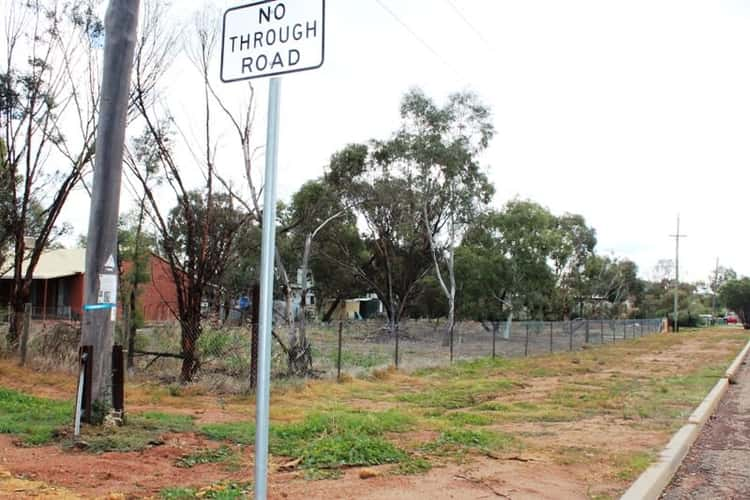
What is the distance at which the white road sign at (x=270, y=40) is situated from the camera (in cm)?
325

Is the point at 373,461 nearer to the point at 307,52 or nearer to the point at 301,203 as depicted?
the point at 307,52

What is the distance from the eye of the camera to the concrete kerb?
19.5 ft

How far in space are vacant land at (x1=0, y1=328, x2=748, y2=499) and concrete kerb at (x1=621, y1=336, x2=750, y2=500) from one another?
15 cm

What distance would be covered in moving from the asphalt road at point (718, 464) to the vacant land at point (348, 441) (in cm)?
41

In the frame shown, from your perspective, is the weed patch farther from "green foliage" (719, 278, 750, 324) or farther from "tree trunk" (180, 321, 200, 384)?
"green foliage" (719, 278, 750, 324)

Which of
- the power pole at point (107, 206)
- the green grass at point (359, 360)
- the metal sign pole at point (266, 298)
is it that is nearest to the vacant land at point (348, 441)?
the power pole at point (107, 206)

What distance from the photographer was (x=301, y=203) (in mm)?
39562

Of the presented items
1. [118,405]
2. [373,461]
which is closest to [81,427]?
[118,405]

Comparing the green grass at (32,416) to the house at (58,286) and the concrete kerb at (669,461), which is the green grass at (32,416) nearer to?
the concrete kerb at (669,461)

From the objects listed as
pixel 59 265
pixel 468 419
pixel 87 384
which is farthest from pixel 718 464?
pixel 59 265

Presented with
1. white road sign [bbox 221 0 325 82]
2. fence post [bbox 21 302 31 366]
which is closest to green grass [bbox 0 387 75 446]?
fence post [bbox 21 302 31 366]

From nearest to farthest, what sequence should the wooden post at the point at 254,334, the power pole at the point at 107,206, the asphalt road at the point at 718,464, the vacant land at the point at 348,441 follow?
1. the vacant land at the point at 348,441
2. the asphalt road at the point at 718,464
3. the power pole at the point at 107,206
4. the wooden post at the point at 254,334

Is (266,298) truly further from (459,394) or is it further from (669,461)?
(459,394)

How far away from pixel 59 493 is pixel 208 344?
27.5 feet
